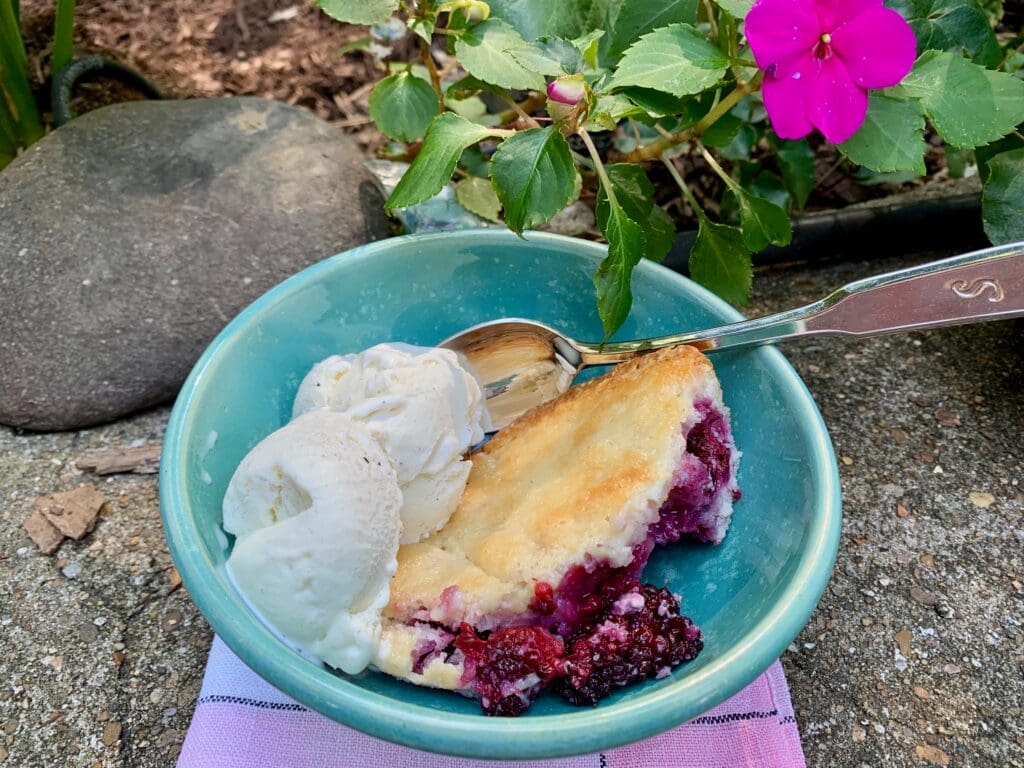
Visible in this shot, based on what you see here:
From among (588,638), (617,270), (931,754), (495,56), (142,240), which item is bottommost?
(931,754)

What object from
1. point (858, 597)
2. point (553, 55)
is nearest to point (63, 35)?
point (553, 55)

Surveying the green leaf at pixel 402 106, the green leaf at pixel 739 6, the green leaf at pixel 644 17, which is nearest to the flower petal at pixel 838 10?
the green leaf at pixel 739 6

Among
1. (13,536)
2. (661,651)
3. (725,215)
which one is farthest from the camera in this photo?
(725,215)

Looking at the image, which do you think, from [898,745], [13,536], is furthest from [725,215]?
[13,536]

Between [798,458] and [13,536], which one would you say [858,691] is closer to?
[798,458]

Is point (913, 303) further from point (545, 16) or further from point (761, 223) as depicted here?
point (545, 16)

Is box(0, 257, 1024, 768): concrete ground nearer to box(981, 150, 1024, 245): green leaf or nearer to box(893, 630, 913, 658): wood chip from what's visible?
box(893, 630, 913, 658): wood chip

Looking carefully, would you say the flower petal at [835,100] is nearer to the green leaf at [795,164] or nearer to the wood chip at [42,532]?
the green leaf at [795,164]
